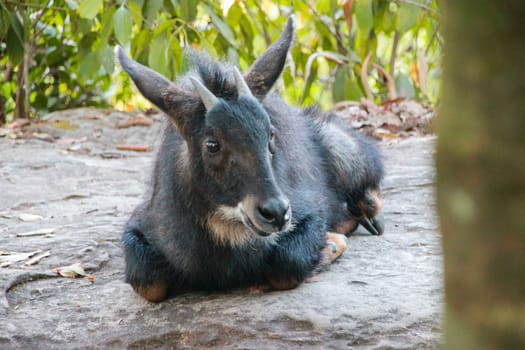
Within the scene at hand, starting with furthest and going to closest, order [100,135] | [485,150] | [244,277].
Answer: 1. [100,135]
2. [244,277]
3. [485,150]

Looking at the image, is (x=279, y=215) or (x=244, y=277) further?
(x=244, y=277)

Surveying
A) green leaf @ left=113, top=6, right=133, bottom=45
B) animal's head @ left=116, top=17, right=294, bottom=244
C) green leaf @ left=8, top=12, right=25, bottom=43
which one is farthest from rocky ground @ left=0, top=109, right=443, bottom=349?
green leaf @ left=8, top=12, right=25, bottom=43

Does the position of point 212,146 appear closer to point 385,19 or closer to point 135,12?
point 135,12

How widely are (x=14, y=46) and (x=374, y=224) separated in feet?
16.8

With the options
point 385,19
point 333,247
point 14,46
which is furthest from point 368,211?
point 14,46

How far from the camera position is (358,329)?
339 centimetres

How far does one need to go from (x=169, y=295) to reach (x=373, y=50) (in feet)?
20.2

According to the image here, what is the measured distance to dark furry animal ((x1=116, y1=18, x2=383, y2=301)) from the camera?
11.5 feet

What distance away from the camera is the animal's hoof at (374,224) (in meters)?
4.96

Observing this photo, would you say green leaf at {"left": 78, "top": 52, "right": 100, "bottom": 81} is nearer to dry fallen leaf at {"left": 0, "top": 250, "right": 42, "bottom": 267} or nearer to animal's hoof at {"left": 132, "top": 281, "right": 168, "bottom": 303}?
dry fallen leaf at {"left": 0, "top": 250, "right": 42, "bottom": 267}

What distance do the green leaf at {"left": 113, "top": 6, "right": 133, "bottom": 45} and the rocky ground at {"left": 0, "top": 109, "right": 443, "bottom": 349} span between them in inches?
50.6

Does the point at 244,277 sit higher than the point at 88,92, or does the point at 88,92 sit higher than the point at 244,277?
the point at 88,92

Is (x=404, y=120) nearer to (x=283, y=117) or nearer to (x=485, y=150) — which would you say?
(x=283, y=117)

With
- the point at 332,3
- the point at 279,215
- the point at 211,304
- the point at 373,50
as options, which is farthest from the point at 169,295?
the point at 373,50
